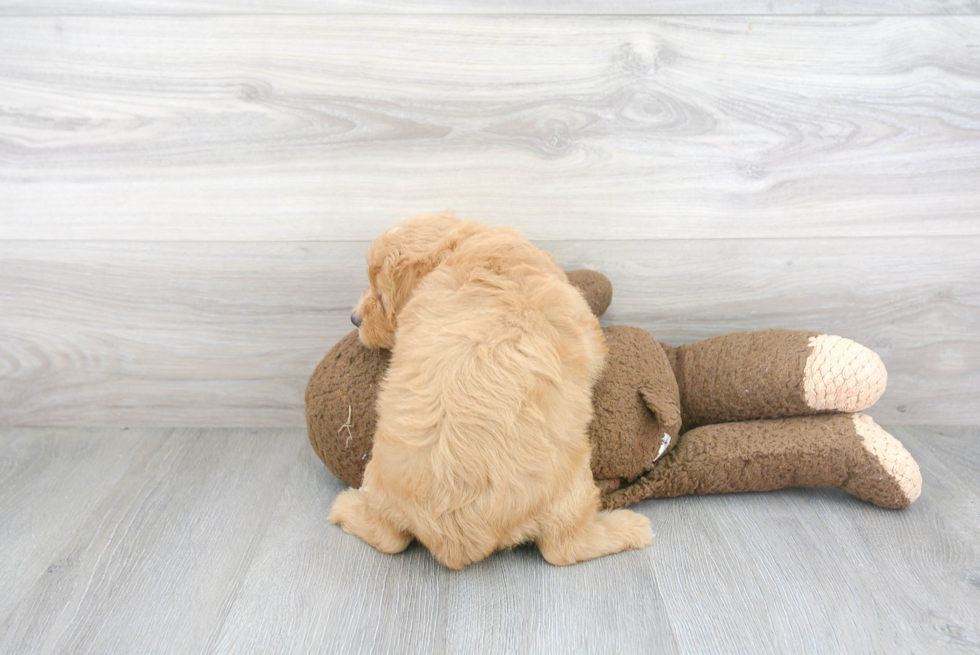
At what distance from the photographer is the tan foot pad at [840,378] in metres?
1.04

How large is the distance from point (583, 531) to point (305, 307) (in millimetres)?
671

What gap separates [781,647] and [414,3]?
3.62 ft

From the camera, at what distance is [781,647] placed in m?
0.79

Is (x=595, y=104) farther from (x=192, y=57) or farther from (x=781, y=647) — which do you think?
(x=781, y=647)

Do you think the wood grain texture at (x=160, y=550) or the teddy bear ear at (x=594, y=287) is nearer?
the wood grain texture at (x=160, y=550)

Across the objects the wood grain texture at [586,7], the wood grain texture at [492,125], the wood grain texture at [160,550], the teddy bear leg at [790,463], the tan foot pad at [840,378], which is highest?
the wood grain texture at [586,7]

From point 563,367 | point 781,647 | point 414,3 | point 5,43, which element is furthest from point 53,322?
point 781,647

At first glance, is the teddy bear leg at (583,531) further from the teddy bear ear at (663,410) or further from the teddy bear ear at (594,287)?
the teddy bear ear at (594,287)

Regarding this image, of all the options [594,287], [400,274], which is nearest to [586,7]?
[594,287]

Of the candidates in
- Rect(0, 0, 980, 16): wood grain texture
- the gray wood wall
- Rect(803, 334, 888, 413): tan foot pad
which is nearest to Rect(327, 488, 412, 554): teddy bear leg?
the gray wood wall

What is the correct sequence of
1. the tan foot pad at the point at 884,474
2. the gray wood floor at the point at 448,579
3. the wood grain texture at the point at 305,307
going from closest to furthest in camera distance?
1. the gray wood floor at the point at 448,579
2. the tan foot pad at the point at 884,474
3. the wood grain texture at the point at 305,307

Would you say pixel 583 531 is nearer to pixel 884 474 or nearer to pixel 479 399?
pixel 479 399

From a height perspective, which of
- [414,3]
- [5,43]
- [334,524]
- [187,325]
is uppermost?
[414,3]

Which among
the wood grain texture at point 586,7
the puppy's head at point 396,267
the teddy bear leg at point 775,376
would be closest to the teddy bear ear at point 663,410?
the teddy bear leg at point 775,376
